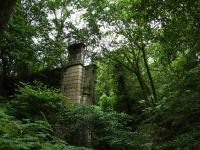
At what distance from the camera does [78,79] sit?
48.5 feet

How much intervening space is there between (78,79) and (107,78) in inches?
387

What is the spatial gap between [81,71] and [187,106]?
28.7 ft

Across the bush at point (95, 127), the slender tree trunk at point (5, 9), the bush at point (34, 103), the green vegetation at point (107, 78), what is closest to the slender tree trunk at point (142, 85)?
the green vegetation at point (107, 78)

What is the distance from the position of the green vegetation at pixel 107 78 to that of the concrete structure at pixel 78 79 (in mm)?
911

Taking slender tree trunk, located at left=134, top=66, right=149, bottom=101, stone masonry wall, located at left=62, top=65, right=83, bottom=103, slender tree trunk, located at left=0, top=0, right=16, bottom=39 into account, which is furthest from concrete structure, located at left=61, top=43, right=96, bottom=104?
slender tree trunk, located at left=0, top=0, right=16, bottom=39

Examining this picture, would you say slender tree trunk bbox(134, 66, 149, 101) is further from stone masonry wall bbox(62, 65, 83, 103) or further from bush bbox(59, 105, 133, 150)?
bush bbox(59, 105, 133, 150)

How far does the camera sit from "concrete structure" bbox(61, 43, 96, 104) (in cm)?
1481

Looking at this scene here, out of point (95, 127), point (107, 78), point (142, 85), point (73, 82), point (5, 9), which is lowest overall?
point (95, 127)

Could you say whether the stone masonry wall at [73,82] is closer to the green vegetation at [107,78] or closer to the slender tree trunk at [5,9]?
the green vegetation at [107,78]

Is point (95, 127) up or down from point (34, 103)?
down

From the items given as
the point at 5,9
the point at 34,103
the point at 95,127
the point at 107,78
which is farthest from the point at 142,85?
the point at 5,9

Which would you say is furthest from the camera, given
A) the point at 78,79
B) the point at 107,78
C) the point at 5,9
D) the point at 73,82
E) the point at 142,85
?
the point at 107,78

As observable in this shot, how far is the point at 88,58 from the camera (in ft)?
73.1

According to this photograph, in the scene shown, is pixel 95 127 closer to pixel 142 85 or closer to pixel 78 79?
pixel 78 79
